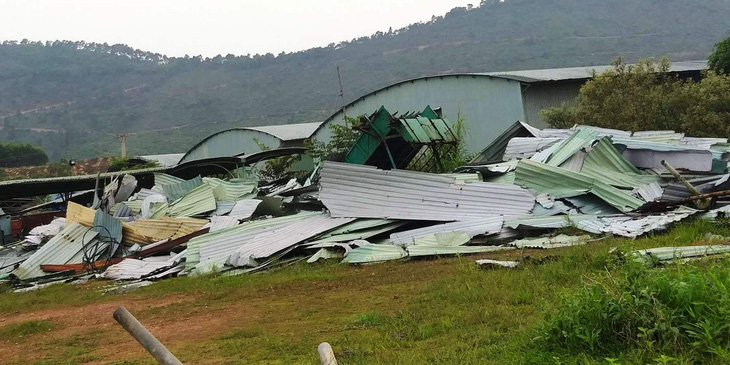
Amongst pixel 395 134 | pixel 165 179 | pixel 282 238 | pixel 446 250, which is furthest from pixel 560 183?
pixel 165 179

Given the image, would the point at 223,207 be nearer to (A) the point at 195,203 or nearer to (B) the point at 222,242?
(A) the point at 195,203

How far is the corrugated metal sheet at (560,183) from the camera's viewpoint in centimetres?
1136

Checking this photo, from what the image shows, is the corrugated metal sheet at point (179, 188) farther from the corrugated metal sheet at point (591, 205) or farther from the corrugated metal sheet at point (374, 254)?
the corrugated metal sheet at point (591, 205)

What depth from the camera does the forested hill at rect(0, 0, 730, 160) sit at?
233 ft

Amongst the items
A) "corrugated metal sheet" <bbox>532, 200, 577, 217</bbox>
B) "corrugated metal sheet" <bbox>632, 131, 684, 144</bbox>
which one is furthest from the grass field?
"corrugated metal sheet" <bbox>632, 131, 684, 144</bbox>

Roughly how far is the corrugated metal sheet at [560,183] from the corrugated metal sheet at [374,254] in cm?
297

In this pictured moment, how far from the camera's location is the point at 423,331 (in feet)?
18.9

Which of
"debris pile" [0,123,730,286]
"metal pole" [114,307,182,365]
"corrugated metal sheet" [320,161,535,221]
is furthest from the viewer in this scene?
"corrugated metal sheet" [320,161,535,221]

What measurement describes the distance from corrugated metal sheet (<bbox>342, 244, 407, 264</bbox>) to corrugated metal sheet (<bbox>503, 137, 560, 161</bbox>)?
16.3 feet

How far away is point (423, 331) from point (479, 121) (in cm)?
2006

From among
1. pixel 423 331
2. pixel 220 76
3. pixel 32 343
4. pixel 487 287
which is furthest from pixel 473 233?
pixel 220 76

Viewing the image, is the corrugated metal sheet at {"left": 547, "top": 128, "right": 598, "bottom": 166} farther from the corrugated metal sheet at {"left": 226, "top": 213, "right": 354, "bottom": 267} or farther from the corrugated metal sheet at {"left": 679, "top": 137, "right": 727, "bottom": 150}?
the corrugated metal sheet at {"left": 226, "top": 213, "right": 354, "bottom": 267}

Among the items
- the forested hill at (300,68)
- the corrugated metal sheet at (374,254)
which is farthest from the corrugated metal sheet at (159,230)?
the forested hill at (300,68)

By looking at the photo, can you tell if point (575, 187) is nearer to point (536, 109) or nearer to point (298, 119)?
point (536, 109)
